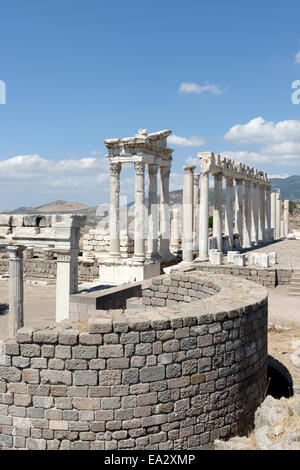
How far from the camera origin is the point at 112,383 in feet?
20.1

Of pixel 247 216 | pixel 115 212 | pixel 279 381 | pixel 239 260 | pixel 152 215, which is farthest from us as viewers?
pixel 247 216

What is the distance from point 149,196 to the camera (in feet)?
72.4

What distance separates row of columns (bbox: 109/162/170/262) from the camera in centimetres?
2061

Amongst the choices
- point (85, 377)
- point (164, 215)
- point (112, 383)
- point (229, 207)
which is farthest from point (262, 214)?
point (85, 377)

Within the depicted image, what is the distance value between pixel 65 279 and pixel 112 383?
259 inches

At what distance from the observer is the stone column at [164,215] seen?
23.0 metres

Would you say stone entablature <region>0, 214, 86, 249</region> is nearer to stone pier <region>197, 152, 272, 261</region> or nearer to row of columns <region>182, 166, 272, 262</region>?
row of columns <region>182, 166, 272, 262</region>

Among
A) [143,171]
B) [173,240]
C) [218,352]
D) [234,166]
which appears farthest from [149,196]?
[218,352]

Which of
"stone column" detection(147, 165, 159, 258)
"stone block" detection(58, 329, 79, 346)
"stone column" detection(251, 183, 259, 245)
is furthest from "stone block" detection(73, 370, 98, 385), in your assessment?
"stone column" detection(251, 183, 259, 245)

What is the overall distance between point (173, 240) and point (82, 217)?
50.6 ft

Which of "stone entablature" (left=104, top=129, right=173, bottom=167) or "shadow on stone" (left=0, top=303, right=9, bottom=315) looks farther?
"stone entablature" (left=104, top=129, right=173, bottom=167)

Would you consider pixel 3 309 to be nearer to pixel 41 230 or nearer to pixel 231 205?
pixel 41 230

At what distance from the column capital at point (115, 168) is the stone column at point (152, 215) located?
5.37 feet

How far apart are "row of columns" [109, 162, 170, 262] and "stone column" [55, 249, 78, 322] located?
8.30 meters
